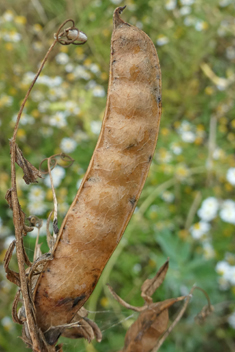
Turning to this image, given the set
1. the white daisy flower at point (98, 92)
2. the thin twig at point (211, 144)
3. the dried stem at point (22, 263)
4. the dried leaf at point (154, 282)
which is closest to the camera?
the dried stem at point (22, 263)

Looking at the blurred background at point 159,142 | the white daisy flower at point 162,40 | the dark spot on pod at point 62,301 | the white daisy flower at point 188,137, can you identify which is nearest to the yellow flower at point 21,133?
the blurred background at point 159,142

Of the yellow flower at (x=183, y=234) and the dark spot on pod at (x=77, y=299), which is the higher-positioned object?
the dark spot on pod at (x=77, y=299)

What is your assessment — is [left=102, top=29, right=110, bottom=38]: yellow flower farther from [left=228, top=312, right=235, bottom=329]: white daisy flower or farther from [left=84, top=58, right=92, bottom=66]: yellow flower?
[left=228, top=312, right=235, bottom=329]: white daisy flower

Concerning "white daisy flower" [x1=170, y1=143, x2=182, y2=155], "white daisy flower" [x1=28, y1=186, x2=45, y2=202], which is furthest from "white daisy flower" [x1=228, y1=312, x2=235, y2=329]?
"white daisy flower" [x1=28, y1=186, x2=45, y2=202]

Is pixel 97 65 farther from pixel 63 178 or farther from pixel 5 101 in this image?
pixel 63 178

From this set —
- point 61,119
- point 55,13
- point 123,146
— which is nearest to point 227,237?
point 61,119

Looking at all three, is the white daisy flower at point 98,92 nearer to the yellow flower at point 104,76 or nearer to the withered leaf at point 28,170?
the yellow flower at point 104,76
